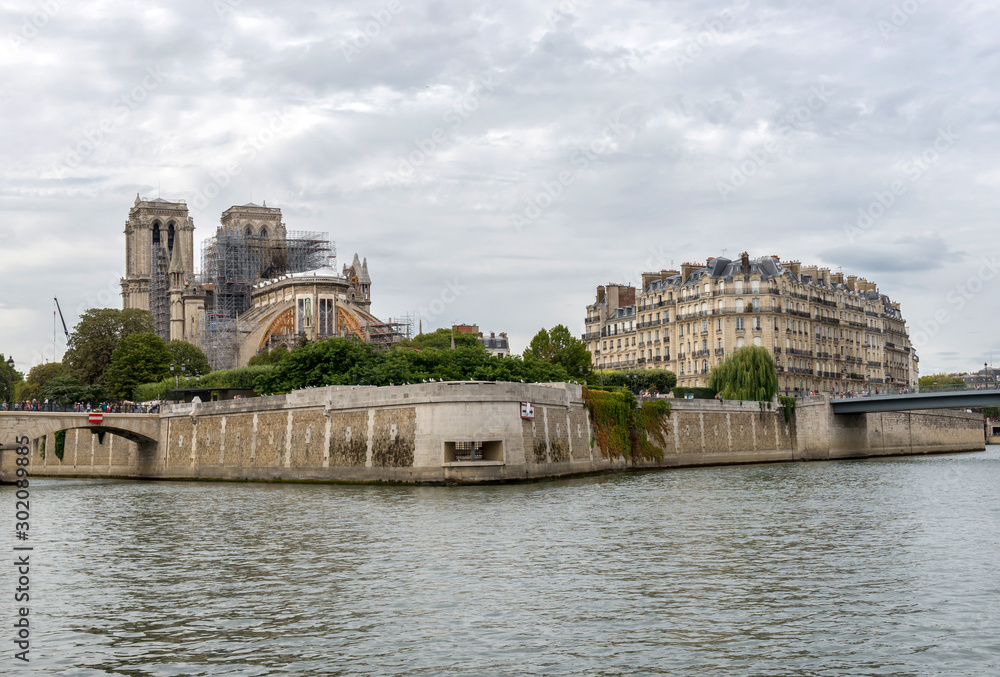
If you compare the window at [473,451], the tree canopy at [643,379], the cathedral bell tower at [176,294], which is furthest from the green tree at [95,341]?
the window at [473,451]

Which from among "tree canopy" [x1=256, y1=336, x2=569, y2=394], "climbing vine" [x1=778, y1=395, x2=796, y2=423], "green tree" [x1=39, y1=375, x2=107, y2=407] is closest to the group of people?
"green tree" [x1=39, y1=375, x2=107, y2=407]

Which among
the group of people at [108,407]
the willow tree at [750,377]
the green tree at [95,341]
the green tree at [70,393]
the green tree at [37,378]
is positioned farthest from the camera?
the green tree at [37,378]

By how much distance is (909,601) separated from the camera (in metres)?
20.2

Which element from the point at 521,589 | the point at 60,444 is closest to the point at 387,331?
the point at 60,444

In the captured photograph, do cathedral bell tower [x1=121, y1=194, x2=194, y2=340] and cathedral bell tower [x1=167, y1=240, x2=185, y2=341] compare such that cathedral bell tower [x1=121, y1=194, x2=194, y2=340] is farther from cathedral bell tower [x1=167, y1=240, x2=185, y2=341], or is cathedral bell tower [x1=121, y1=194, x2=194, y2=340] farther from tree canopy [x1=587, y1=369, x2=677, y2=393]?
tree canopy [x1=587, y1=369, x2=677, y2=393]

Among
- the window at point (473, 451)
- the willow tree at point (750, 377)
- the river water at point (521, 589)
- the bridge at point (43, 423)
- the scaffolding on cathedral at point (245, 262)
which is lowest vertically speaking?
the river water at point (521, 589)

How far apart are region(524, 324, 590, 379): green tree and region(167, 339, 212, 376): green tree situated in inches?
1286

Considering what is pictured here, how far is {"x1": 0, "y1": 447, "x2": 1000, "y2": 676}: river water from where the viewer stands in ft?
54.2

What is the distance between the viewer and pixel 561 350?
94250 mm

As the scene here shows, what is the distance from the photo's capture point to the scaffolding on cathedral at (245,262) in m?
144

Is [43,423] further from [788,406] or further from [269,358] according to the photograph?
[269,358]

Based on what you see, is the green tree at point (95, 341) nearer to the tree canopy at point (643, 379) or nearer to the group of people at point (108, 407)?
the group of people at point (108, 407)

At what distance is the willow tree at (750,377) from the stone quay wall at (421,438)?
1276 millimetres

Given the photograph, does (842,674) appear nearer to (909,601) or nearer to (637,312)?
(909,601)
